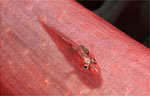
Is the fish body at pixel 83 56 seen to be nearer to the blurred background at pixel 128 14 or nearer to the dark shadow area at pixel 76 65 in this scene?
the dark shadow area at pixel 76 65

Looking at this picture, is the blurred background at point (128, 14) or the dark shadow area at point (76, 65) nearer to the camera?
the dark shadow area at point (76, 65)

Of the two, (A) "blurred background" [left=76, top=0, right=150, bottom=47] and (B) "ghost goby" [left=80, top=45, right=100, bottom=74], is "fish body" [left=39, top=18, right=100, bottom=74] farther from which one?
(A) "blurred background" [left=76, top=0, right=150, bottom=47]

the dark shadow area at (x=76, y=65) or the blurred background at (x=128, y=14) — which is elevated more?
the dark shadow area at (x=76, y=65)

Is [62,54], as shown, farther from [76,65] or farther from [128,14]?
[128,14]

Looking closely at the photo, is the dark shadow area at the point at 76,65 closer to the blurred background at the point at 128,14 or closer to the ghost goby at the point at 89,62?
the ghost goby at the point at 89,62

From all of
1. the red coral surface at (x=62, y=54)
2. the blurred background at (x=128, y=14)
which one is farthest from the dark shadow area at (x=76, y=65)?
the blurred background at (x=128, y=14)

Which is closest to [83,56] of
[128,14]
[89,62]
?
[89,62]
